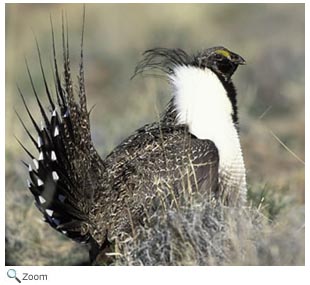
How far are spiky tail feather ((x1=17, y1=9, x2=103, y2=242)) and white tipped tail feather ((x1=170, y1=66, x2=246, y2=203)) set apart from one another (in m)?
0.52

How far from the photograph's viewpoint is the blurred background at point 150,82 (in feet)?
22.0

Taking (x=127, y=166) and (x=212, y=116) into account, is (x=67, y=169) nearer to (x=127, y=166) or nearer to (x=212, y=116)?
(x=127, y=166)

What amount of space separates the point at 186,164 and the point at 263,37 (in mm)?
5920

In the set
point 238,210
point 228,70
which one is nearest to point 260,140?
point 228,70

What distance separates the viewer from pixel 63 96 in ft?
17.4

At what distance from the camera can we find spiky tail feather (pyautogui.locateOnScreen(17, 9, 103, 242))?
5.12 meters

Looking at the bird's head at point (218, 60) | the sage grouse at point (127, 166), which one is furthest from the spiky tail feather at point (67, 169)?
the bird's head at point (218, 60)
